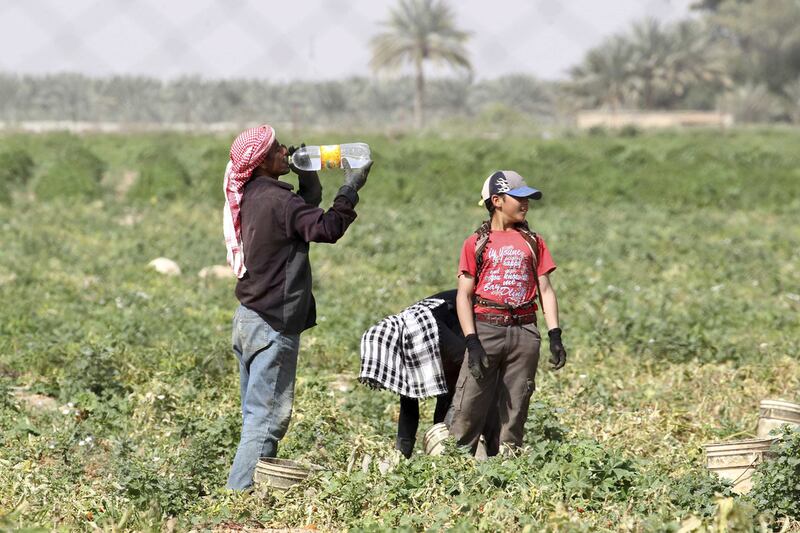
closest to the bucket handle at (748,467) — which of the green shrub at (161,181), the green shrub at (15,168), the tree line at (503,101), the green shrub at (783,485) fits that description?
the green shrub at (783,485)

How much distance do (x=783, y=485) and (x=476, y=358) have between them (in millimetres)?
1416

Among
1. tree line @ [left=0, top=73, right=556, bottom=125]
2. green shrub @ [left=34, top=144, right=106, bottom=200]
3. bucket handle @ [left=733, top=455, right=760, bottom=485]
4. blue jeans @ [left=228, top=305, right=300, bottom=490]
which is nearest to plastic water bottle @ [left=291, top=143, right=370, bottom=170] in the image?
blue jeans @ [left=228, top=305, right=300, bottom=490]

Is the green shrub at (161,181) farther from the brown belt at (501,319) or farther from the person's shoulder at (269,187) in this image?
the brown belt at (501,319)

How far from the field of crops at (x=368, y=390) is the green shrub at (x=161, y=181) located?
47cm

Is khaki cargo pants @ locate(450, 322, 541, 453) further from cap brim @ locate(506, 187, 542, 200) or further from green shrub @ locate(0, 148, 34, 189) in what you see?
green shrub @ locate(0, 148, 34, 189)

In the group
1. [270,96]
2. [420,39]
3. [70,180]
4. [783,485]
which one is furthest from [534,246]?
[270,96]

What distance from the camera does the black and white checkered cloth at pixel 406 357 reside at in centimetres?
521

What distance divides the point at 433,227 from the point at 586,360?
8145 mm

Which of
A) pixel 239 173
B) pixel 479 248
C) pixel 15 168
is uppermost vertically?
pixel 15 168

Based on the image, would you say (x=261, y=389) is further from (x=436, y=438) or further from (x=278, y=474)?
(x=436, y=438)

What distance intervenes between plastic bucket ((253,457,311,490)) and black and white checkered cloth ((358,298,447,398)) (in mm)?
608

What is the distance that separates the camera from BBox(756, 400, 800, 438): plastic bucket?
551 centimetres

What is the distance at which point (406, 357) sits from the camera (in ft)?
17.3

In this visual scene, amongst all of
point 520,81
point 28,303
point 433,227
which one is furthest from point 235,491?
point 520,81
